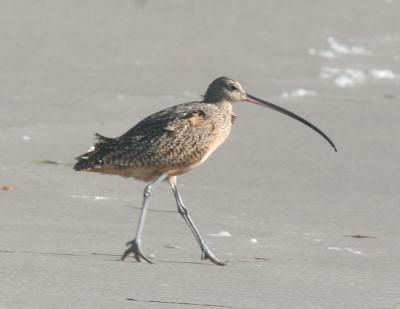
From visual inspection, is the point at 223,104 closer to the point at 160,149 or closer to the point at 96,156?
the point at 160,149

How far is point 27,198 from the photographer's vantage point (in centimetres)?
846

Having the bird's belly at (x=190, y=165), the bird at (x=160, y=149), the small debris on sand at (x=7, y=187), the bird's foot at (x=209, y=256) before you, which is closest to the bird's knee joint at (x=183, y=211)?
the bird at (x=160, y=149)

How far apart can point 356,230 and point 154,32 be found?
6435 mm

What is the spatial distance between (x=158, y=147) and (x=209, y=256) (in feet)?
2.35

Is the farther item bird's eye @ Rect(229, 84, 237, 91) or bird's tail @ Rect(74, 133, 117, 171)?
bird's eye @ Rect(229, 84, 237, 91)

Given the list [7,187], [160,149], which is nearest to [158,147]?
[160,149]

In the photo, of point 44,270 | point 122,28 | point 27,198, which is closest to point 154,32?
point 122,28

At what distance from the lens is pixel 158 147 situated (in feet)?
24.7

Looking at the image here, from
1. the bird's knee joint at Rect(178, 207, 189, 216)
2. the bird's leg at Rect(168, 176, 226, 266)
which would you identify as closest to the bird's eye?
the bird's leg at Rect(168, 176, 226, 266)

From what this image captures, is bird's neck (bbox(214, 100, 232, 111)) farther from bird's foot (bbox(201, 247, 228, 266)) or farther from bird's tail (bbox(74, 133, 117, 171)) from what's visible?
bird's foot (bbox(201, 247, 228, 266))

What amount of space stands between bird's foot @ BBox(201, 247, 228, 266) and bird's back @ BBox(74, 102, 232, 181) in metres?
0.58

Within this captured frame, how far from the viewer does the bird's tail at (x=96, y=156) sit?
24.8 feet

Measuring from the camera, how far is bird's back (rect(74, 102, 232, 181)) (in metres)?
7.55

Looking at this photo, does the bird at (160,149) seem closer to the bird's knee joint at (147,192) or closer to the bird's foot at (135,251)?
the bird's knee joint at (147,192)
